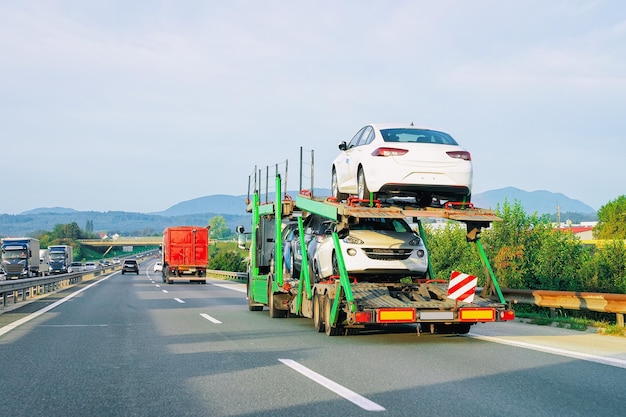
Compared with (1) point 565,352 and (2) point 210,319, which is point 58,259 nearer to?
(2) point 210,319

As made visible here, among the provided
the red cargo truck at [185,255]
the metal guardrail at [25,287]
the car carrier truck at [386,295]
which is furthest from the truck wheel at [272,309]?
the red cargo truck at [185,255]

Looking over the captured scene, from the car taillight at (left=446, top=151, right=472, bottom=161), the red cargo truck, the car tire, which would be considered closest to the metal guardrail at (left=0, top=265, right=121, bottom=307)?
the red cargo truck

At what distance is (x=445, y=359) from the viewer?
8.92m

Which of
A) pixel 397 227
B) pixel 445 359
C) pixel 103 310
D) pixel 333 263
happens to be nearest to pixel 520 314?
pixel 397 227

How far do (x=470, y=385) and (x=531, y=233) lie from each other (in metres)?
16.5

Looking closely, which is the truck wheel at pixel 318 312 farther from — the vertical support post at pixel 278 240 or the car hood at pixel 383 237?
the vertical support post at pixel 278 240

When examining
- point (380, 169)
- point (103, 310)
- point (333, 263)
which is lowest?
point (103, 310)

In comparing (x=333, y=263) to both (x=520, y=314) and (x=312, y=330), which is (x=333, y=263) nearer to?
(x=312, y=330)

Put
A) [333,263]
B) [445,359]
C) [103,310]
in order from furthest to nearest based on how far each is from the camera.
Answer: [103,310] → [333,263] → [445,359]

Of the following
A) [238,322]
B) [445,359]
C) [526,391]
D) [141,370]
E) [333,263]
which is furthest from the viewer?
[238,322]

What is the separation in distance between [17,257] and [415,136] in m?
46.6

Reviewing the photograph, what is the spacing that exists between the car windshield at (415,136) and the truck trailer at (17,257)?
45.5 m

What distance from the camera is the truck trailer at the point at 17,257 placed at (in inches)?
2004

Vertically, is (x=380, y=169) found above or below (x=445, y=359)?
above
